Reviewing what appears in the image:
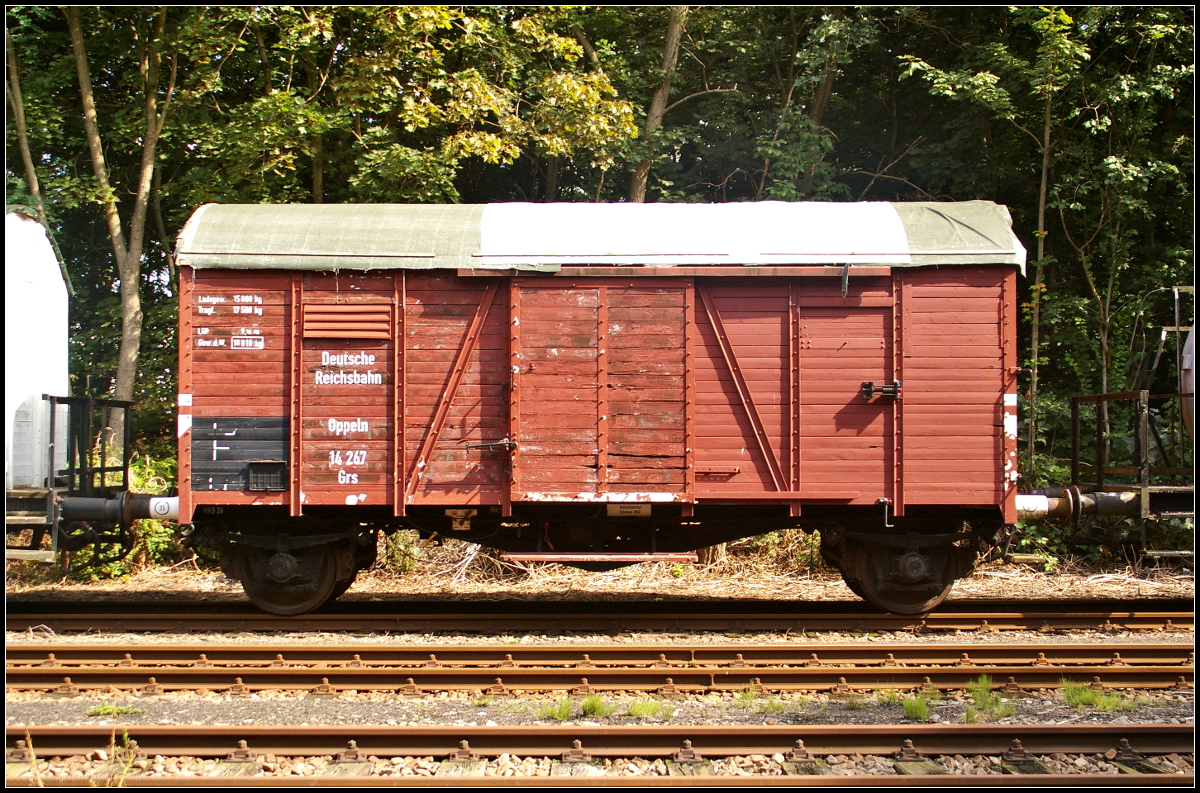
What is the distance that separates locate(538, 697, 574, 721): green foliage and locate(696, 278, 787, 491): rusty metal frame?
10.2 feet

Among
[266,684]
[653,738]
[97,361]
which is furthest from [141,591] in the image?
[653,738]

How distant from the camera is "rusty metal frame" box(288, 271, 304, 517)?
7.36 meters

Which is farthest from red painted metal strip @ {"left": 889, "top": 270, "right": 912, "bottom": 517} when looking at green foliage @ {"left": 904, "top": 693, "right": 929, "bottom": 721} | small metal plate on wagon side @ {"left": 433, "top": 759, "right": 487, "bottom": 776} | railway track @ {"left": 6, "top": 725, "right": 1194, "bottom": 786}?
small metal plate on wagon side @ {"left": 433, "top": 759, "right": 487, "bottom": 776}

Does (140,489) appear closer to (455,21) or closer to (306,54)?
(306,54)

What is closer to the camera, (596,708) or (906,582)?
(596,708)

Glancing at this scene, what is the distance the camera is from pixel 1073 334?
12328mm

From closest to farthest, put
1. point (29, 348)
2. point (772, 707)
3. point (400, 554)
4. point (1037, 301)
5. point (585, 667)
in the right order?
point (772, 707) < point (585, 667) < point (29, 348) < point (400, 554) < point (1037, 301)

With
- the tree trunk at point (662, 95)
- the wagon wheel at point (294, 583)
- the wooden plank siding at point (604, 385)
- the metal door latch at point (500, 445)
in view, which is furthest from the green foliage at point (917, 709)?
the tree trunk at point (662, 95)

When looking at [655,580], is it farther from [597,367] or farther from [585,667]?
[585,667]

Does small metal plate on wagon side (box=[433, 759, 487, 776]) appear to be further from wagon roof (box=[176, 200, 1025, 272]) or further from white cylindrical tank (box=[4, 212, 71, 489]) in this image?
white cylindrical tank (box=[4, 212, 71, 489])

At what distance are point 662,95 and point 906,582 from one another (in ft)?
32.2

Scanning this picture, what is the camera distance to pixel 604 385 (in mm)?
7430

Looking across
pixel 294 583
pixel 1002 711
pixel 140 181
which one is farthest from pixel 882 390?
pixel 140 181

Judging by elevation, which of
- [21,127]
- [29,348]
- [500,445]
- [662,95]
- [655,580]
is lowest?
[655,580]
